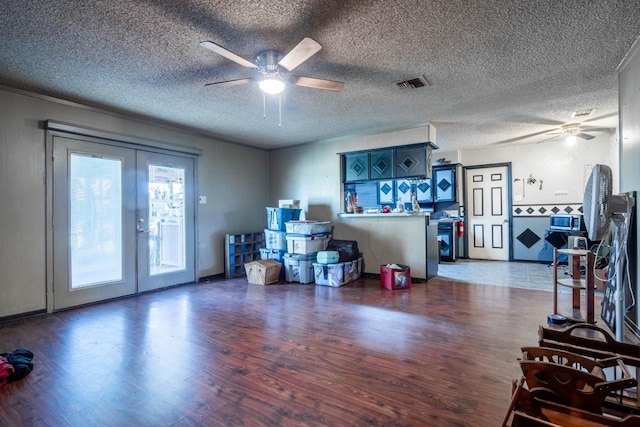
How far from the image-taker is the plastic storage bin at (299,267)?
516cm

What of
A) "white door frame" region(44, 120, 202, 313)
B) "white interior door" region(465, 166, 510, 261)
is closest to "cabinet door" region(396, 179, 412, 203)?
"white interior door" region(465, 166, 510, 261)

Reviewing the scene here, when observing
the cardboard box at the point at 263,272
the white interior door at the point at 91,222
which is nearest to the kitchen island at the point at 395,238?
the cardboard box at the point at 263,272

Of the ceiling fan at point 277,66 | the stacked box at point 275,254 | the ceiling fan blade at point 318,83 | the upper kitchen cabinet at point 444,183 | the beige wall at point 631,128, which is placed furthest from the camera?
the upper kitchen cabinet at point 444,183

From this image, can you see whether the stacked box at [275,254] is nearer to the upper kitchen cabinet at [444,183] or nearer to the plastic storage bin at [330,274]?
the plastic storage bin at [330,274]

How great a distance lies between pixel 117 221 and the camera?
433 centimetres

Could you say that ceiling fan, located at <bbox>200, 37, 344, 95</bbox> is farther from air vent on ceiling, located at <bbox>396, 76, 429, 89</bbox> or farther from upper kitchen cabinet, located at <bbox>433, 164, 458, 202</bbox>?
upper kitchen cabinet, located at <bbox>433, 164, 458, 202</bbox>

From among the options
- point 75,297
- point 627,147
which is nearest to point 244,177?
point 75,297

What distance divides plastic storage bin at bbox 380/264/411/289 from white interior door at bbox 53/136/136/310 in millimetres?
3733

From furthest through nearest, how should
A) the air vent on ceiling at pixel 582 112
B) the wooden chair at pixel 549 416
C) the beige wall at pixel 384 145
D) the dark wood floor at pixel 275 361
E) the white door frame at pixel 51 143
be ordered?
the beige wall at pixel 384 145
the air vent on ceiling at pixel 582 112
the white door frame at pixel 51 143
the dark wood floor at pixel 275 361
the wooden chair at pixel 549 416

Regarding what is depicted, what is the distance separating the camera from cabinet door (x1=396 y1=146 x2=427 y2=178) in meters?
5.10

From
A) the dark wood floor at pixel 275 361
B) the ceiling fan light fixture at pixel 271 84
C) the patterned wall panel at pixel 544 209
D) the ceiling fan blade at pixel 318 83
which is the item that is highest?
the ceiling fan blade at pixel 318 83

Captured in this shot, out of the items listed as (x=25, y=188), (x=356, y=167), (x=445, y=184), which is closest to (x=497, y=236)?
(x=445, y=184)

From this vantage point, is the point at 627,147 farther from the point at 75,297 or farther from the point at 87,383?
the point at 75,297

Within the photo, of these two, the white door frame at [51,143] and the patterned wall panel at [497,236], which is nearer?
the white door frame at [51,143]
